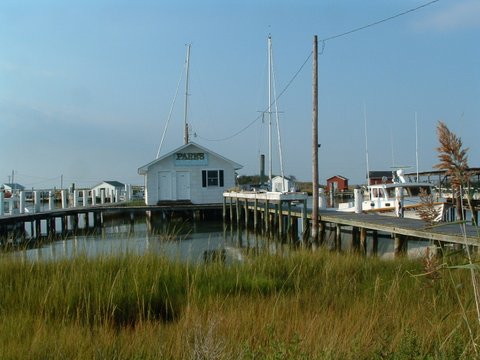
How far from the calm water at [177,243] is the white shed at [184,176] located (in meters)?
2.38

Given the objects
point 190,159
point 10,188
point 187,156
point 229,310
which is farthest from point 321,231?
point 10,188

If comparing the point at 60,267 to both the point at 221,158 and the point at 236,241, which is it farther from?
the point at 221,158

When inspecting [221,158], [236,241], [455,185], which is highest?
[221,158]

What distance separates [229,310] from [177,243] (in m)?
4.97

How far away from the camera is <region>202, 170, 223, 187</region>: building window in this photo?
3522cm

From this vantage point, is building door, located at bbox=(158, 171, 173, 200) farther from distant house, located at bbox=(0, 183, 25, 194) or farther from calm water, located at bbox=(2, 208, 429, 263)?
distant house, located at bbox=(0, 183, 25, 194)

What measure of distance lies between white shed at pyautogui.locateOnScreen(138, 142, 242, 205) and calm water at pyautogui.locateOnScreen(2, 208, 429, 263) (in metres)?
2.38

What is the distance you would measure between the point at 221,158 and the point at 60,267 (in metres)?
28.6

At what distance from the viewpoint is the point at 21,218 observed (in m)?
24.0

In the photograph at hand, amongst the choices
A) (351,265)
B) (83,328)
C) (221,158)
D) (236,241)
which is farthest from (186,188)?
(83,328)

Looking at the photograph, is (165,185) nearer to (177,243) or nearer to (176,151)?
(176,151)

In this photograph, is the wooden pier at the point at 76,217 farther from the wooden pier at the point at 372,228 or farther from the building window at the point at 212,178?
the wooden pier at the point at 372,228

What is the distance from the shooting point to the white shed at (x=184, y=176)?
3481 centimetres

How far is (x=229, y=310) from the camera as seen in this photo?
5.12 metres
